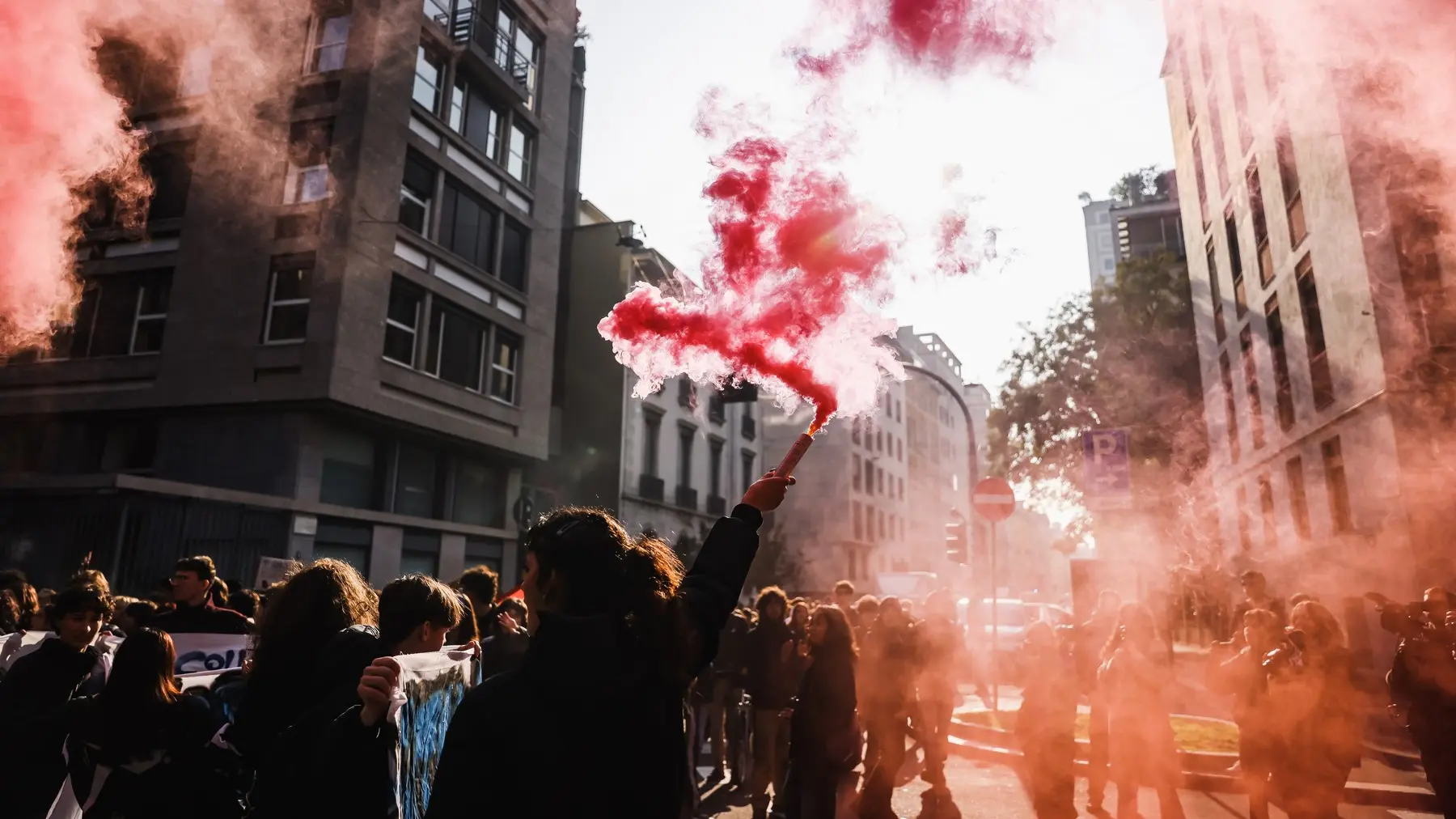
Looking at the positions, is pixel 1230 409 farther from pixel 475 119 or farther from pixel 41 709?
pixel 41 709

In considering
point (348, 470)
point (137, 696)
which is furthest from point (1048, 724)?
point (348, 470)

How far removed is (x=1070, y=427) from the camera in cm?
2711

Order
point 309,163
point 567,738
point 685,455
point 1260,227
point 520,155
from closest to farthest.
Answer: point 567,738, point 309,163, point 1260,227, point 520,155, point 685,455

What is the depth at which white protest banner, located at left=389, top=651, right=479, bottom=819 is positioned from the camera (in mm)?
2621

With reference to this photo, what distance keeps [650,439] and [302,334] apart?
44.1ft

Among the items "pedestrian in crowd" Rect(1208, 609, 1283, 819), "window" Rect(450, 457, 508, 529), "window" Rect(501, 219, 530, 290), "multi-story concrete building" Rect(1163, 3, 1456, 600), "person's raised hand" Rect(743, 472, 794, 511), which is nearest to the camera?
"person's raised hand" Rect(743, 472, 794, 511)

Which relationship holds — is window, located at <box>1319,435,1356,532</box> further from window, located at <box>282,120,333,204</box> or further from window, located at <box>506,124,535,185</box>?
window, located at <box>282,120,333,204</box>

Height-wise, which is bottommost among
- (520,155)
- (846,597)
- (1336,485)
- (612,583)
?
(846,597)

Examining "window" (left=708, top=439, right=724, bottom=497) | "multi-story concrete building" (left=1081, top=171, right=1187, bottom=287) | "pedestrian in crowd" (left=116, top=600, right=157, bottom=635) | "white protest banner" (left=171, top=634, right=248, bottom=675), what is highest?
"multi-story concrete building" (left=1081, top=171, right=1187, bottom=287)

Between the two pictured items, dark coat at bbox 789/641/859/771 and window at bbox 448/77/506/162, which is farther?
window at bbox 448/77/506/162

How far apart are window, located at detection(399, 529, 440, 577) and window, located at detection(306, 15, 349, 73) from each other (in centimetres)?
980

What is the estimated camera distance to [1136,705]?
646 centimetres

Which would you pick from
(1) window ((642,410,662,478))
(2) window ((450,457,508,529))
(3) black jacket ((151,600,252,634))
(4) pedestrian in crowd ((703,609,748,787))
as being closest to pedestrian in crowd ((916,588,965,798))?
(4) pedestrian in crowd ((703,609,748,787))

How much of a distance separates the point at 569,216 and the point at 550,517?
27529 millimetres
